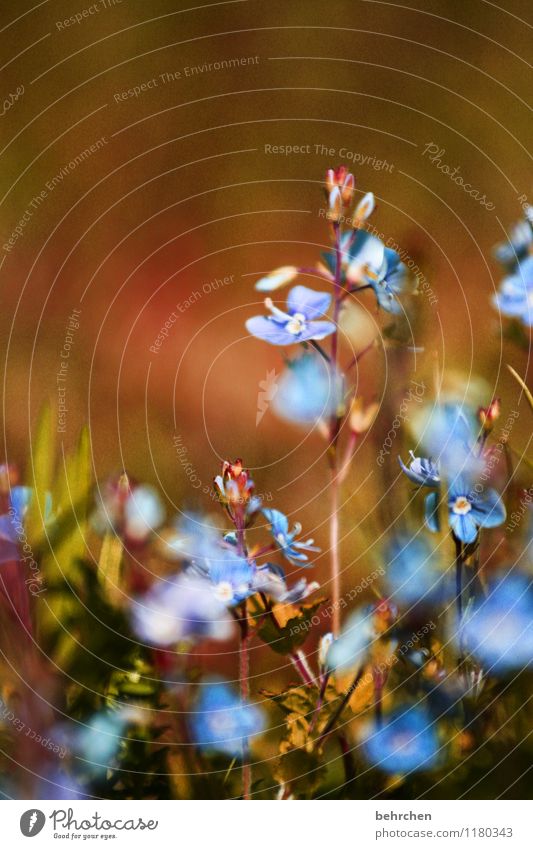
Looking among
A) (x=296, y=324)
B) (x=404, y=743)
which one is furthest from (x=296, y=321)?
(x=404, y=743)

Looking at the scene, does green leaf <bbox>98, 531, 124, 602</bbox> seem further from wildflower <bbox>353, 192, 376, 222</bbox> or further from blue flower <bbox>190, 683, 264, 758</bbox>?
wildflower <bbox>353, 192, 376, 222</bbox>

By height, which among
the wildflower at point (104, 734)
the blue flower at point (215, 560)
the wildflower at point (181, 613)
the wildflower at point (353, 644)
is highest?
the blue flower at point (215, 560)

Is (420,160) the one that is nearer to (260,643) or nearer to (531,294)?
(531,294)

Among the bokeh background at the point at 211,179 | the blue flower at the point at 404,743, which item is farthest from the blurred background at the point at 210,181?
the blue flower at the point at 404,743

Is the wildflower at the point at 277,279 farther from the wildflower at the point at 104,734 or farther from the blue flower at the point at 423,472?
the wildflower at the point at 104,734

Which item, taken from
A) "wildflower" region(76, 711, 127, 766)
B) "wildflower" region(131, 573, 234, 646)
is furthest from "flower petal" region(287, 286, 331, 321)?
"wildflower" region(76, 711, 127, 766)
